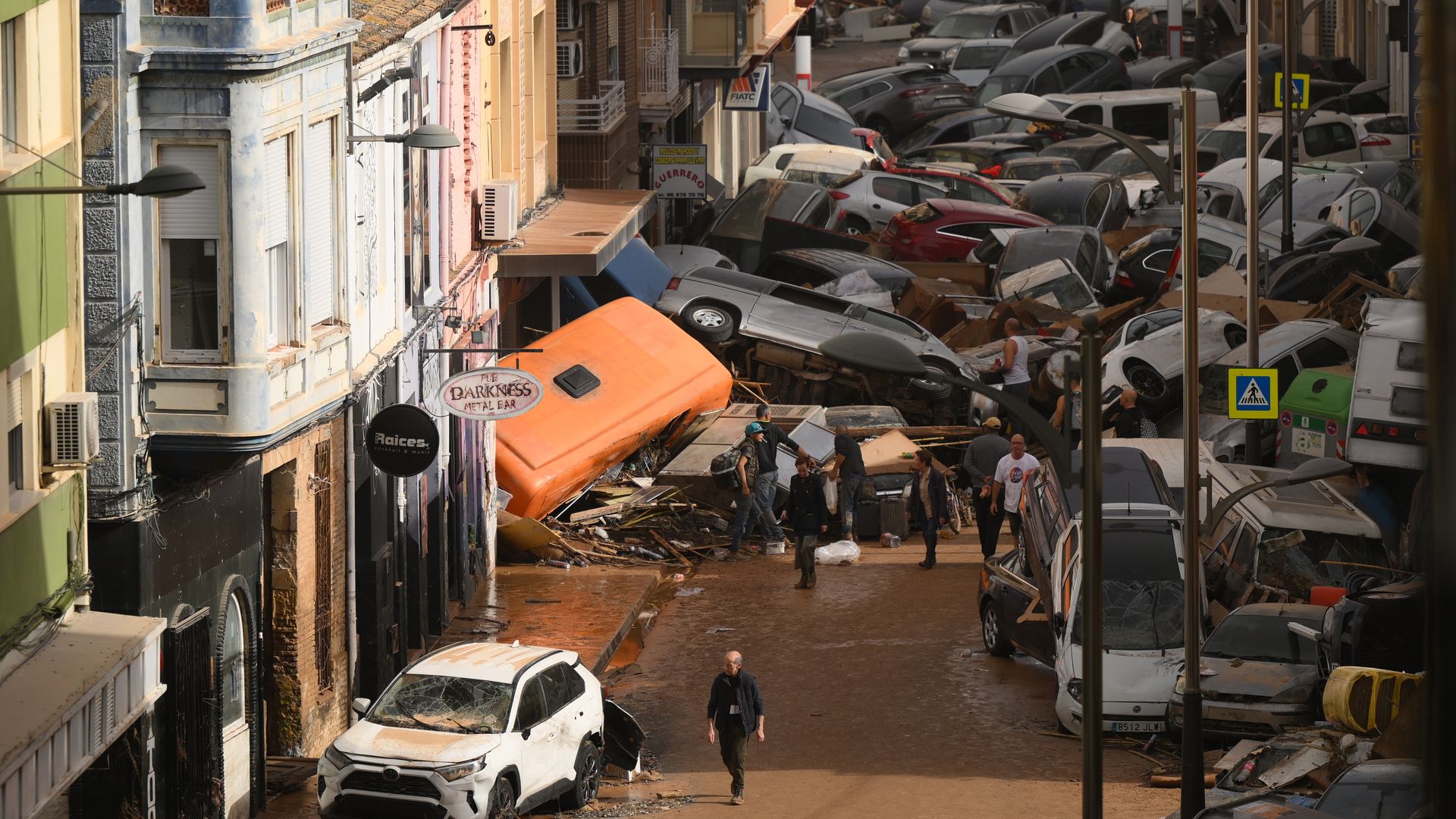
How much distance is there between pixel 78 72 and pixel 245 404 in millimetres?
2634

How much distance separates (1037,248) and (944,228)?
371 centimetres

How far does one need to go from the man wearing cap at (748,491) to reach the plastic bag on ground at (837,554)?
0.84 meters

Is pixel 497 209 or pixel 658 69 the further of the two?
pixel 658 69

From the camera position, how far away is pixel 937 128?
54531mm

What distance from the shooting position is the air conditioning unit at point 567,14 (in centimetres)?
3198

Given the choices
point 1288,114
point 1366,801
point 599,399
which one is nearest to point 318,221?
point 1366,801

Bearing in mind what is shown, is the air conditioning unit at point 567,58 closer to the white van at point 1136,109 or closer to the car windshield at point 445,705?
the car windshield at point 445,705

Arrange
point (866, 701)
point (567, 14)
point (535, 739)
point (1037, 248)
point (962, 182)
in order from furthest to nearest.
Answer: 1. point (962, 182)
2. point (1037, 248)
3. point (567, 14)
4. point (866, 701)
5. point (535, 739)

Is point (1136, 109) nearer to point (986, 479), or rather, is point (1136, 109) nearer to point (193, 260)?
point (986, 479)

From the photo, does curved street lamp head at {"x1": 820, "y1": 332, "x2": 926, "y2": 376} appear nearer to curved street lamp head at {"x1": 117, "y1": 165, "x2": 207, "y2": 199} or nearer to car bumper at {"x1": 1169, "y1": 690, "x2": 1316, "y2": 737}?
curved street lamp head at {"x1": 117, "y1": 165, "x2": 207, "y2": 199}

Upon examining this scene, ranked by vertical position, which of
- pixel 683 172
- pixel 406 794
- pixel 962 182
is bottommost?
pixel 406 794

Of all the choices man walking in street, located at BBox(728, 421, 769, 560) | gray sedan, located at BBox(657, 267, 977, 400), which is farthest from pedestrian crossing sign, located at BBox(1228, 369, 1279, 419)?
gray sedan, located at BBox(657, 267, 977, 400)

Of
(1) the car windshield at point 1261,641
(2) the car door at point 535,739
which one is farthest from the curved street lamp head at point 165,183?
(1) the car windshield at point 1261,641

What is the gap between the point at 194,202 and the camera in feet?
47.5
